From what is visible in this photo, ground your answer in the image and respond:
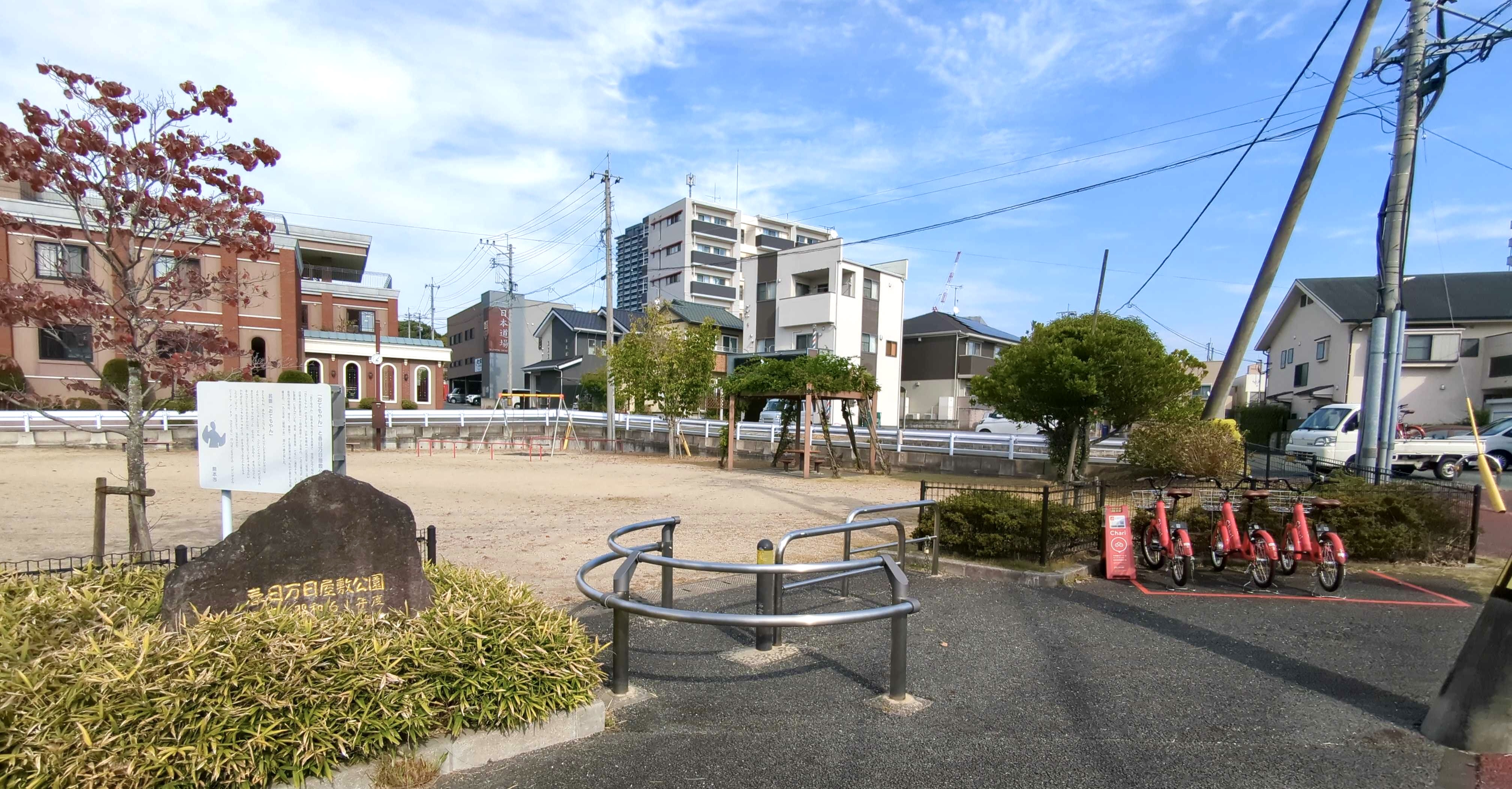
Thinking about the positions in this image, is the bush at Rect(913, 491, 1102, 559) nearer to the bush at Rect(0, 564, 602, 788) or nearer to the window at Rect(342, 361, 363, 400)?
the bush at Rect(0, 564, 602, 788)

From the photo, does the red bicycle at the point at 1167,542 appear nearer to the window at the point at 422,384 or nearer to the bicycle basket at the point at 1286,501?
the bicycle basket at the point at 1286,501

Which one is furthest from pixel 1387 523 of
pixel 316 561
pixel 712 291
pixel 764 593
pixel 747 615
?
pixel 712 291

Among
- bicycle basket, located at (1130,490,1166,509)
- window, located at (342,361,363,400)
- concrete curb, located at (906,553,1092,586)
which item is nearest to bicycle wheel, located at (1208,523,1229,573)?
bicycle basket, located at (1130,490,1166,509)

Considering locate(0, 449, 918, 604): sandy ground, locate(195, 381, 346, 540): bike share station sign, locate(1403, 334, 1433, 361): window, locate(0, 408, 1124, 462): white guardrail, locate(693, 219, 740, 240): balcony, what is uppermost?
locate(693, 219, 740, 240): balcony

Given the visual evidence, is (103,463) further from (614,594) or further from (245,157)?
(614,594)

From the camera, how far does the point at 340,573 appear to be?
398 centimetres

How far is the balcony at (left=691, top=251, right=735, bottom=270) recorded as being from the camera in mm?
57500

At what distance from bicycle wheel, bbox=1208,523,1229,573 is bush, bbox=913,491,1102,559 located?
38.6 inches

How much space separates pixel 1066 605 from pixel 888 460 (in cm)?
1333

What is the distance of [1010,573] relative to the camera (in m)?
6.81

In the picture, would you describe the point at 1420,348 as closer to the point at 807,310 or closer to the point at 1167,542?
the point at 807,310

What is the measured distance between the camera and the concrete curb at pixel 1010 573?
670 centimetres

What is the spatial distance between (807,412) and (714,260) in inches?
1696

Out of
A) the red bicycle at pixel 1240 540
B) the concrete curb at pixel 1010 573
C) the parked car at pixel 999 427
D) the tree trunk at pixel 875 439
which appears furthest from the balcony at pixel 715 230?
the red bicycle at pixel 1240 540
